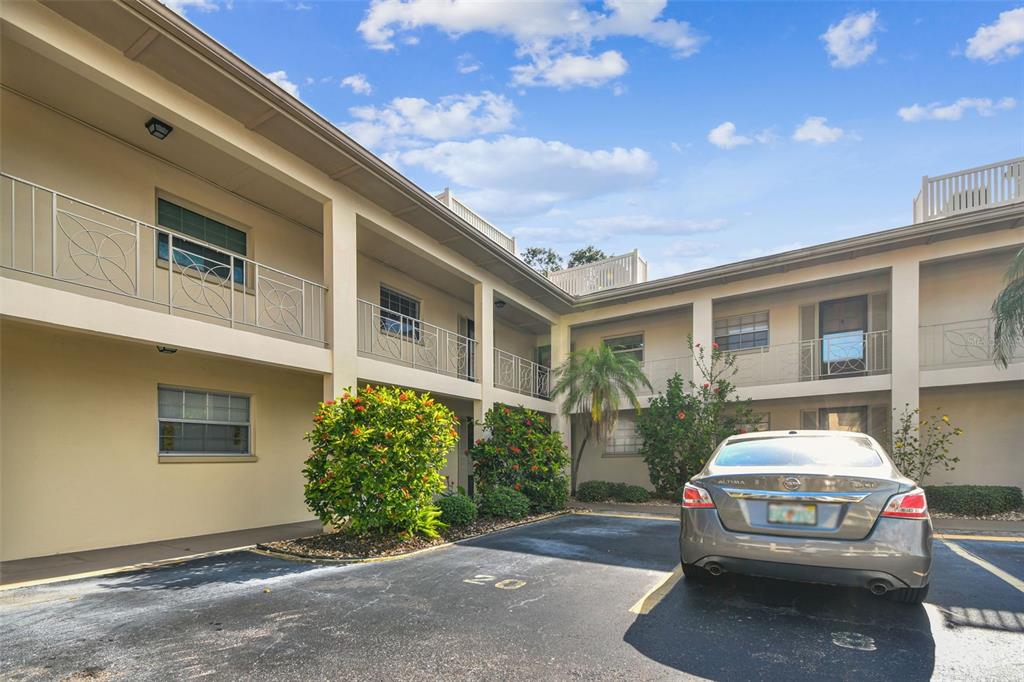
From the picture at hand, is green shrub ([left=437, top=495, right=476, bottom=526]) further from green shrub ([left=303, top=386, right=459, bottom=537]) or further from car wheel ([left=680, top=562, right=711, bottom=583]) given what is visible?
car wheel ([left=680, top=562, right=711, bottom=583])

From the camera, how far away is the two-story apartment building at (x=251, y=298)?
6773 mm

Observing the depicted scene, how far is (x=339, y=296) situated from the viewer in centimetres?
916

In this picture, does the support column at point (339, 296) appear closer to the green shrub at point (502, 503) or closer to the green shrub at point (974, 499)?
the green shrub at point (502, 503)

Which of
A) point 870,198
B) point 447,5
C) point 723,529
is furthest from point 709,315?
point 723,529

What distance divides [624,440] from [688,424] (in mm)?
3748

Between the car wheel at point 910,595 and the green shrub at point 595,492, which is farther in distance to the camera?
the green shrub at point 595,492

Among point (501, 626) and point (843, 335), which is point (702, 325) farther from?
point (501, 626)

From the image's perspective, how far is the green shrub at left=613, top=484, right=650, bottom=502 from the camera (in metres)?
14.1

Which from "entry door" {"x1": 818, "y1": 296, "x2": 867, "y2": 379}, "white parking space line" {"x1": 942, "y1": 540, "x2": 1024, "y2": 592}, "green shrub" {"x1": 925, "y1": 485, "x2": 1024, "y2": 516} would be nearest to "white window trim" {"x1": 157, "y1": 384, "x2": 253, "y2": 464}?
"white parking space line" {"x1": 942, "y1": 540, "x2": 1024, "y2": 592}

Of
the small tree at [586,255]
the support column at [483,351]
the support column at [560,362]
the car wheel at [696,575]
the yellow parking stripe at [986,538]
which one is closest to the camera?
the car wheel at [696,575]

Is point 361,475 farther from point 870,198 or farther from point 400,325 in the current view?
point 870,198

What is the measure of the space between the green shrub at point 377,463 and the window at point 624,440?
9737mm

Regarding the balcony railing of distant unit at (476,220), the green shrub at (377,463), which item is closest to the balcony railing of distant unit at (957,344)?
the balcony railing of distant unit at (476,220)

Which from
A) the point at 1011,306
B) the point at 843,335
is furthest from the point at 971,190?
the point at 1011,306
